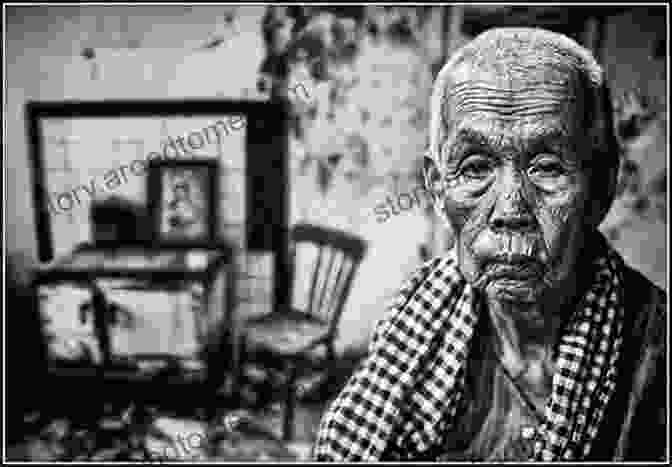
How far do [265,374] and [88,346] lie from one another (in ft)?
1.73

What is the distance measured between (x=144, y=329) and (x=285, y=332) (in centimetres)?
41

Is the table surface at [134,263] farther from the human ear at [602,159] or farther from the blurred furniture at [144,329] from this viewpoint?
the human ear at [602,159]

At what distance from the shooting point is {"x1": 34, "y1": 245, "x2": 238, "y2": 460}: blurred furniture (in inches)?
59.8

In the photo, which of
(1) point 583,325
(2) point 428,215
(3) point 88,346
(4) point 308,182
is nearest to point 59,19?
(4) point 308,182

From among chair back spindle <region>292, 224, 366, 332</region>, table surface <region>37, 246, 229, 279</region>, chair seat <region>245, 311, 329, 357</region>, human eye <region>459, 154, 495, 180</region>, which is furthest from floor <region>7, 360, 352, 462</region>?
human eye <region>459, 154, 495, 180</region>

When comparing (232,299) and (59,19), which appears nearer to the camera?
(59,19)

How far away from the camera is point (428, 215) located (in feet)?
4.94

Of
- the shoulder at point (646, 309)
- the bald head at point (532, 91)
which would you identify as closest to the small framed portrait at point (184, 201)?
the bald head at point (532, 91)

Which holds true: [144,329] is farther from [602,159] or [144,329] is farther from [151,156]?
[602,159]

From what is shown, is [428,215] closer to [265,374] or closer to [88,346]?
[265,374]

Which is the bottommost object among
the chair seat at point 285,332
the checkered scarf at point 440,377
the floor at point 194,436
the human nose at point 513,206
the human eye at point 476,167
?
the floor at point 194,436

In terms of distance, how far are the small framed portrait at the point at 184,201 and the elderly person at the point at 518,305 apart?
2.21ft

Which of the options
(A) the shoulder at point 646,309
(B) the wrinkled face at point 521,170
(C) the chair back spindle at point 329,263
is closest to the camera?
(B) the wrinkled face at point 521,170

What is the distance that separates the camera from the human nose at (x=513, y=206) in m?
0.85
